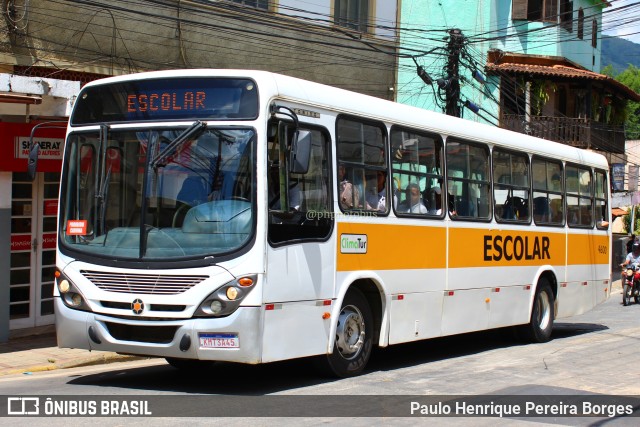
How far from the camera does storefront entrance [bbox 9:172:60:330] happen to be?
45.8 ft

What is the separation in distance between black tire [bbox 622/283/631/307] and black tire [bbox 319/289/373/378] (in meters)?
15.3

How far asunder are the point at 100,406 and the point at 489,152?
726 centimetres

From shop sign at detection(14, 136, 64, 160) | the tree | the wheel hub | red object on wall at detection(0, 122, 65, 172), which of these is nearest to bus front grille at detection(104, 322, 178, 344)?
the wheel hub

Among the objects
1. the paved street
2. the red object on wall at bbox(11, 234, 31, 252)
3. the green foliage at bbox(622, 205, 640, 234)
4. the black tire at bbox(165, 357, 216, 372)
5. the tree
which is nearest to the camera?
the paved street

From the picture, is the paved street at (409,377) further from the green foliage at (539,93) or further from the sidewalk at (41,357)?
the green foliage at (539,93)

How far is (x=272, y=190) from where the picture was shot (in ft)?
28.0

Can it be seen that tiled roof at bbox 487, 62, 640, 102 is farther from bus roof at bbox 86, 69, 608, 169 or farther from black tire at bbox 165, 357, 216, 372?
black tire at bbox 165, 357, 216, 372

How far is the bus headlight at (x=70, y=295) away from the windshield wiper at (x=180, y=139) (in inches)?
60.7

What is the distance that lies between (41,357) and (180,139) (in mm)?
4908

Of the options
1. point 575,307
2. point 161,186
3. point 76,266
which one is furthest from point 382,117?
point 575,307

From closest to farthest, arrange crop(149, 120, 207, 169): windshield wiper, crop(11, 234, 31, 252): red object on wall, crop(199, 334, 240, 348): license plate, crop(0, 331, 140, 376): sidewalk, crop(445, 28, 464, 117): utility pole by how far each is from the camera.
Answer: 1. crop(199, 334, 240, 348): license plate
2. crop(149, 120, 207, 169): windshield wiper
3. crop(0, 331, 140, 376): sidewalk
4. crop(11, 234, 31, 252): red object on wall
5. crop(445, 28, 464, 117): utility pole

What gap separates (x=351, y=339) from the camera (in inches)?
388

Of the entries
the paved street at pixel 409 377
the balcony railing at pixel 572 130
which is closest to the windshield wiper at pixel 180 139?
the paved street at pixel 409 377

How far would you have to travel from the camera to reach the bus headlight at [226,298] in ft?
26.8
